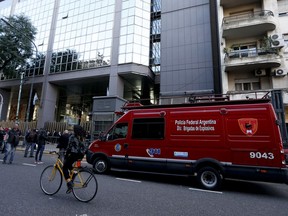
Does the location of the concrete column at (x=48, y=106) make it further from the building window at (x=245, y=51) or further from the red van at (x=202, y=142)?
the building window at (x=245, y=51)

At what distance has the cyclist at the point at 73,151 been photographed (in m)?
4.80

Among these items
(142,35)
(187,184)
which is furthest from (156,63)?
(187,184)

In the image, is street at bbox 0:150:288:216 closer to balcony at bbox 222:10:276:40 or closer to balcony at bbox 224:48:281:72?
balcony at bbox 224:48:281:72

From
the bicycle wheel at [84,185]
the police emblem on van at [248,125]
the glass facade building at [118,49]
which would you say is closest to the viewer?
the bicycle wheel at [84,185]

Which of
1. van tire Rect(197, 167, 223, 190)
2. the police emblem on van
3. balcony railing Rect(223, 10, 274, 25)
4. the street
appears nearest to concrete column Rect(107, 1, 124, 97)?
balcony railing Rect(223, 10, 274, 25)

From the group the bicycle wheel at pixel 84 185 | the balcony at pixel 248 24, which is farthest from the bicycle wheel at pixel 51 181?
the balcony at pixel 248 24

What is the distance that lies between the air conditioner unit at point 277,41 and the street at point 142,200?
1168cm

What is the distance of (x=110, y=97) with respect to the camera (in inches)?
814

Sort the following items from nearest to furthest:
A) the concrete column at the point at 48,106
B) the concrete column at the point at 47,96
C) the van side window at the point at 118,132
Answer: the van side window at the point at 118,132 → the concrete column at the point at 48,106 → the concrete column at the point at 47,96

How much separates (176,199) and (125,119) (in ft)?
12.9

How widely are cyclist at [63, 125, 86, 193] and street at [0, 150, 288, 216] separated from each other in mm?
557

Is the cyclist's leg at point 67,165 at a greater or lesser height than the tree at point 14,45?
lesser

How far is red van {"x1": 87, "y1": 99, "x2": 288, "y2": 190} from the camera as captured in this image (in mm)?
6074

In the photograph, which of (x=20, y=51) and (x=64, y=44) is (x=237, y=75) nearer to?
(x=64, y=44)
